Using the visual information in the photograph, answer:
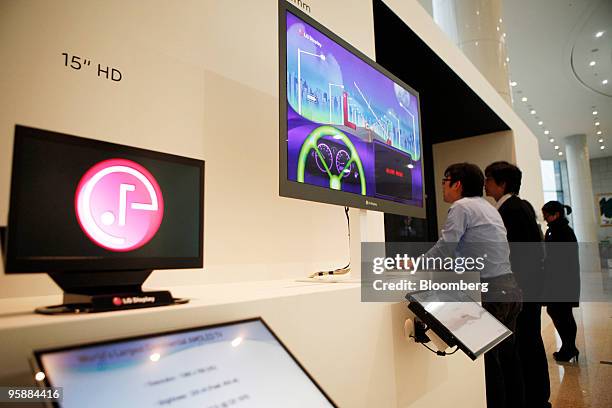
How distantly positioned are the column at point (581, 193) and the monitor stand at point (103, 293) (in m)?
13.6

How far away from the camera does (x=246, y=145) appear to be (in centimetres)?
135

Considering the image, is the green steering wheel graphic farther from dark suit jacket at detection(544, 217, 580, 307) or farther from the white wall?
dark suit jacket at detection(544, 217, 580, 307)

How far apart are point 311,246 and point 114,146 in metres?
1.04

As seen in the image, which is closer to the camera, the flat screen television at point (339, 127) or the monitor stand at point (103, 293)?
the monitor stand at point (103, 293)

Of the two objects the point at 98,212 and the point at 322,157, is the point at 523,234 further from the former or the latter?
the point at 98,212

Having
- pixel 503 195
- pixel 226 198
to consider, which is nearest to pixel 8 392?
pixel 226 198

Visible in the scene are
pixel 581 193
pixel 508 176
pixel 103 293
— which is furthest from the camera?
pixel 581 193

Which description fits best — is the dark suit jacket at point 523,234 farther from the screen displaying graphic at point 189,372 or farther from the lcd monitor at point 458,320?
the screen displaying graphic at point 189,372

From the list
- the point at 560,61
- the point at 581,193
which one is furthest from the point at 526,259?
the point at 581,193

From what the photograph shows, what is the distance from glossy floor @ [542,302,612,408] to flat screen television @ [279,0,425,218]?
1835 millimetres

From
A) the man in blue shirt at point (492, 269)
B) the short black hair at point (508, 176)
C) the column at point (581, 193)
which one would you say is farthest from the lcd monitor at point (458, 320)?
the column at point (581, 193)

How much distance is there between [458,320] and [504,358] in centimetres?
109

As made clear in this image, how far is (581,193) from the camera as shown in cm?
1140

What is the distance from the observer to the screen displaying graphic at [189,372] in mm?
399
